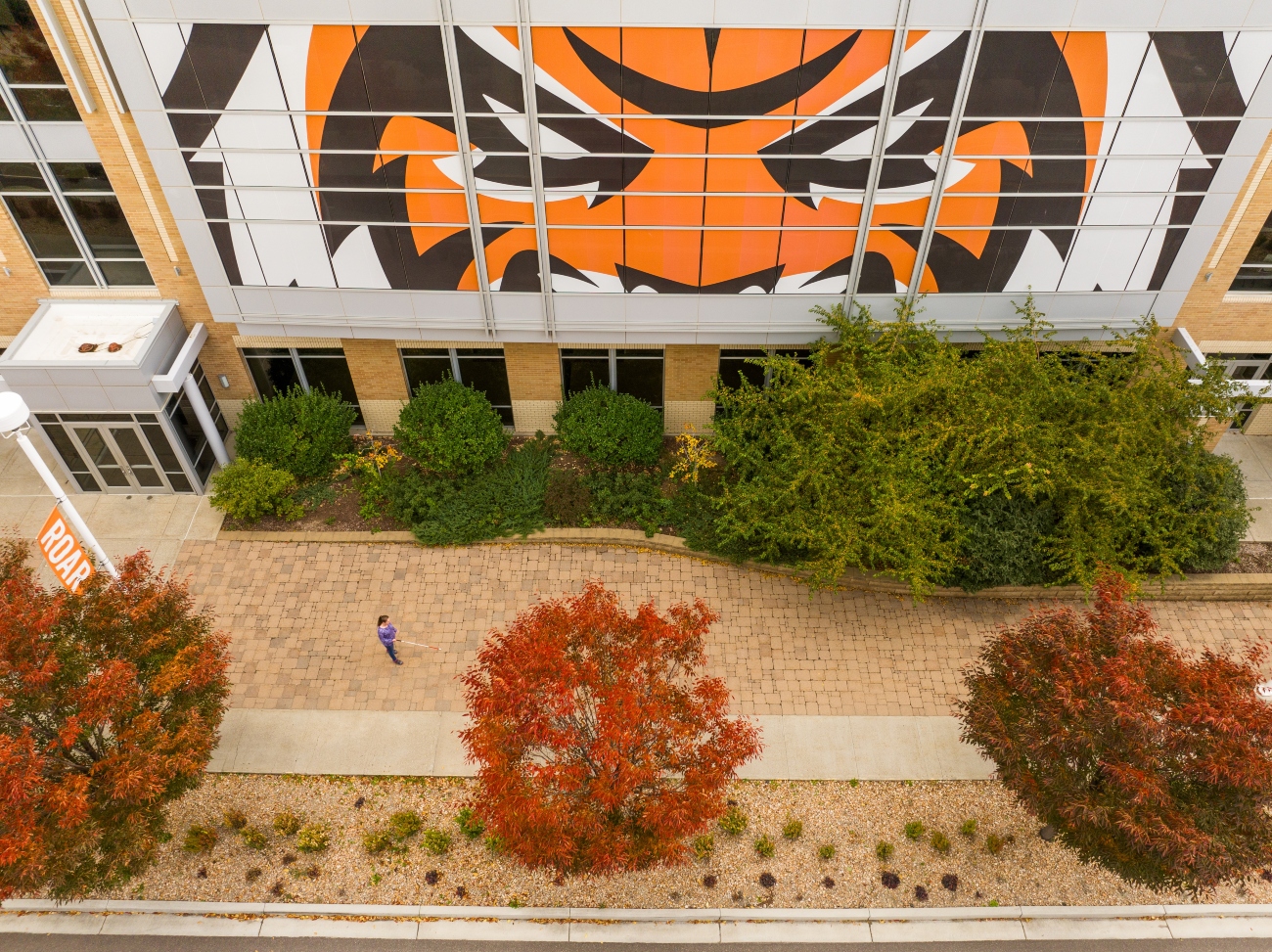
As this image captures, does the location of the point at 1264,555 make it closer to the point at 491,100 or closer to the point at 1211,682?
the point at 1211,682

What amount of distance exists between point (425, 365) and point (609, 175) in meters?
7.32

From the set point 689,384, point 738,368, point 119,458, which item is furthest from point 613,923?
point 119,458

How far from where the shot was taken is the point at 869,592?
719 inches

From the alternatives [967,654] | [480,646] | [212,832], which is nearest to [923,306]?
[967,654]

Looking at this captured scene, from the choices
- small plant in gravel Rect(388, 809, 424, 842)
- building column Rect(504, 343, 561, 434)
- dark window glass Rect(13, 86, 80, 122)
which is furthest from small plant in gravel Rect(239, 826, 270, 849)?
dark window glass Rect(13, 86, 80, 122)

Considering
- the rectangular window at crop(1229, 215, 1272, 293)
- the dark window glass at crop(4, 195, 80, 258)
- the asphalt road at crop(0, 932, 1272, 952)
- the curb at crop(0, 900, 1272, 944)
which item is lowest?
the asphalt road at crop(0, 932, 1272, 952)

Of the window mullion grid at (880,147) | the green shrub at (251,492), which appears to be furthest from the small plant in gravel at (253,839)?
the window mullion grid at (880,147)

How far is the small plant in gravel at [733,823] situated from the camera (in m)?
14.1

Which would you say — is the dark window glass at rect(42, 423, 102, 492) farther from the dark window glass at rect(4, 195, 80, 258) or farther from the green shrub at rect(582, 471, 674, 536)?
the green shrub at rect(582, 471, 674, 536)

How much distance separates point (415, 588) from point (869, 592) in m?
10.3

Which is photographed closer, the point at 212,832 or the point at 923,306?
the point at 212,832

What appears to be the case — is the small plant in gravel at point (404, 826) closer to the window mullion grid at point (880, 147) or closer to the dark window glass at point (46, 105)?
the window mullion grid at point (880, 147)

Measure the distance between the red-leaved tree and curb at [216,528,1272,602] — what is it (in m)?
5.14

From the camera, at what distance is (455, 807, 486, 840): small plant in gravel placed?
1394cm
